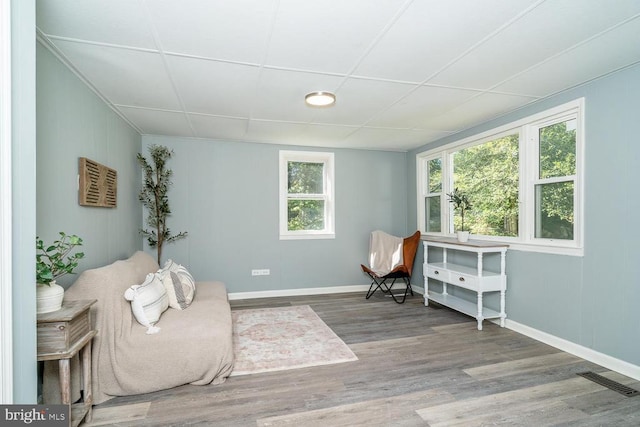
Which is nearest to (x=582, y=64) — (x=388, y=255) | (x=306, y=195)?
(x=388, y=255)

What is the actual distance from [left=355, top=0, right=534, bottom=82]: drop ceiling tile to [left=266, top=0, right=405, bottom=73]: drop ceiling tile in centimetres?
12

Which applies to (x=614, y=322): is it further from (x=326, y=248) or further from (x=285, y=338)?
(x=326, y=248)

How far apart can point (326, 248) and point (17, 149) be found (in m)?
3.97

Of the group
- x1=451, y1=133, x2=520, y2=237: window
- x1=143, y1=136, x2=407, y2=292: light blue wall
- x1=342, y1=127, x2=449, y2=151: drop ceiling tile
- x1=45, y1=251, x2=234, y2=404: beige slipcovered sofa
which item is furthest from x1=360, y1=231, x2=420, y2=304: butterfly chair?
x1=45, y1=251, x2=234, y2=404: beige slipcovered sofa

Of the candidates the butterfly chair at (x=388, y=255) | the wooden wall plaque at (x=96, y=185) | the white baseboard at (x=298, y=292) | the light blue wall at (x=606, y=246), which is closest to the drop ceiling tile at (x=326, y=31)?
the wooden wall plaque at (x=96, y=185)

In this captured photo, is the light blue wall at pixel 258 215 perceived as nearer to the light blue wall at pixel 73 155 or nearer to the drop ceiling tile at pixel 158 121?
the drop ceiling tile at pixel 158 121

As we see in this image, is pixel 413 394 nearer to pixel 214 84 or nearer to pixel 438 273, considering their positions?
pixel 438 273

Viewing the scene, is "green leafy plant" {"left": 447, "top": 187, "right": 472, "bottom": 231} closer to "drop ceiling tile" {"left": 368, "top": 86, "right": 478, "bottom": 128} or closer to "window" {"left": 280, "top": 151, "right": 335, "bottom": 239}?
"drop ceiling tile" {"left": 368, "top": 86, "right": 478, "bottom": 128}

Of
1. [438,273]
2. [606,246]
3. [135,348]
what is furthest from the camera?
[438,273]

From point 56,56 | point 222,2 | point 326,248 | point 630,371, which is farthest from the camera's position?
point 326,248

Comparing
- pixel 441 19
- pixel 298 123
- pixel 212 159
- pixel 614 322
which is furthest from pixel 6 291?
pixel 614 322

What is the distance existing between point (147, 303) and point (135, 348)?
0.33 m

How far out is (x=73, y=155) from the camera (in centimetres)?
234

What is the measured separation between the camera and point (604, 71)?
2410mm
